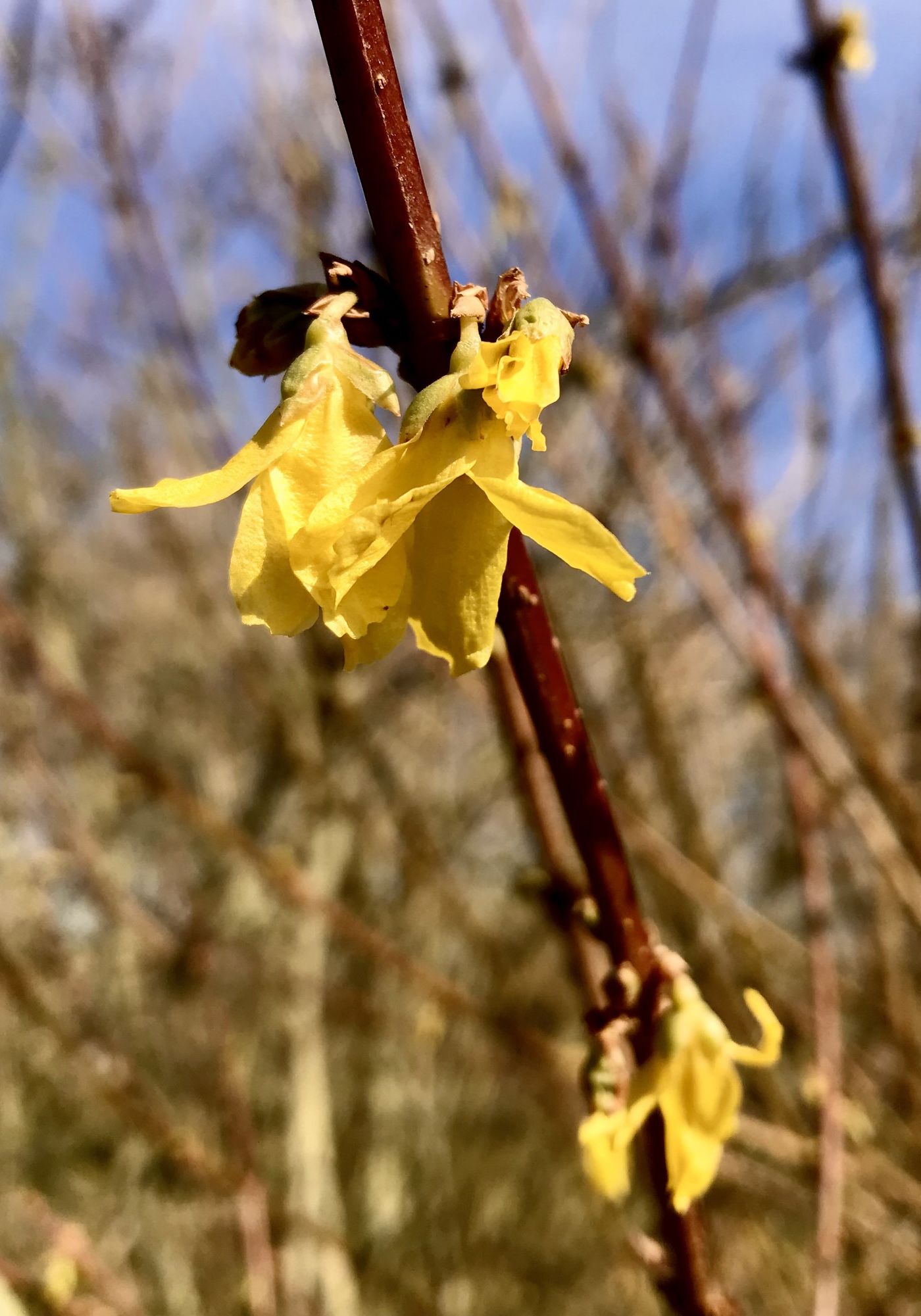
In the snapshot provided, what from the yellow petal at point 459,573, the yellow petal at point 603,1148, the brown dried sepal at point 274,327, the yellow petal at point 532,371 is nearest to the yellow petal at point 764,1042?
the yellow petal at point 603,1148

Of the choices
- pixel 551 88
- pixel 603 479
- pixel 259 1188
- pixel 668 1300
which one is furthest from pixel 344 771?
pixel 668 1300

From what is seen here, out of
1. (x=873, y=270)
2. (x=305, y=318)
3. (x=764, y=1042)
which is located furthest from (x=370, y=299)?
(x=873, y=270)

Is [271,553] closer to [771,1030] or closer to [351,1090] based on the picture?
[771,1030]

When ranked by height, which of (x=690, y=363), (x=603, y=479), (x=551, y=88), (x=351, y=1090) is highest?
(x=551, y=88)

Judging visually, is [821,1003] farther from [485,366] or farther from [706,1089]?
[485,366]

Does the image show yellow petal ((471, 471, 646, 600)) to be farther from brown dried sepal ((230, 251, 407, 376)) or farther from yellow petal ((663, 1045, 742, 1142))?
yellow petal ((663, 1045, 742, 1142))
